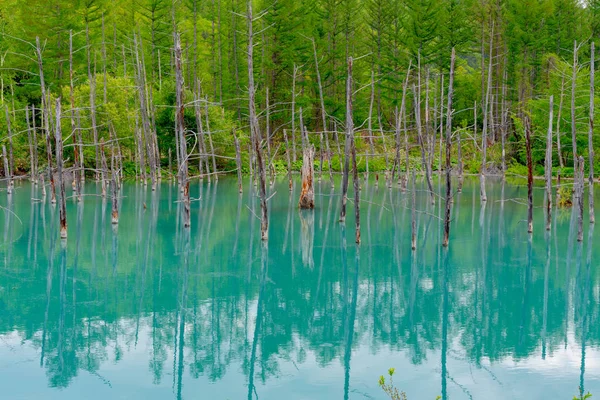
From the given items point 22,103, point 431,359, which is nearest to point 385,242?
point 431,359

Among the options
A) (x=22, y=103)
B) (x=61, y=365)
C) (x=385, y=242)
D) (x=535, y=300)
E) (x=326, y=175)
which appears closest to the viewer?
(x=61, y=365)

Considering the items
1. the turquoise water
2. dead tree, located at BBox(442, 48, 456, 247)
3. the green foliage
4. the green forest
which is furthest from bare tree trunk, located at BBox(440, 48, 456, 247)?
the green forest

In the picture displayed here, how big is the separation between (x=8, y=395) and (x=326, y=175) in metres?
36.2

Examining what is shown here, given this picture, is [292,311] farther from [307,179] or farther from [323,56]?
[323,56]

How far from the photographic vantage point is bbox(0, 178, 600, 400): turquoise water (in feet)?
30.2

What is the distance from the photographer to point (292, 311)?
41.4ft

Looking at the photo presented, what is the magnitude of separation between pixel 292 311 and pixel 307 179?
40.0 feet

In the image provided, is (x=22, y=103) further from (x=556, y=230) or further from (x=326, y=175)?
(x=556, y=230)

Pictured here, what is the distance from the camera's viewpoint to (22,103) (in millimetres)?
39438

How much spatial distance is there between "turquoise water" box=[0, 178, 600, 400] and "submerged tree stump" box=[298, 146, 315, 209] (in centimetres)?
206

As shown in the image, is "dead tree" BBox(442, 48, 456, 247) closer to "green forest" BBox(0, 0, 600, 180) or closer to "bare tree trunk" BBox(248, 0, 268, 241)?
"bare tree trunk" BBox(248, 0, 268, 241)

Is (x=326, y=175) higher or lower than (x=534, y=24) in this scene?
lower

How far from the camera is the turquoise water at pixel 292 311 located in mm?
9219

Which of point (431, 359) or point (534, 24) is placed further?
point (534, 24)
